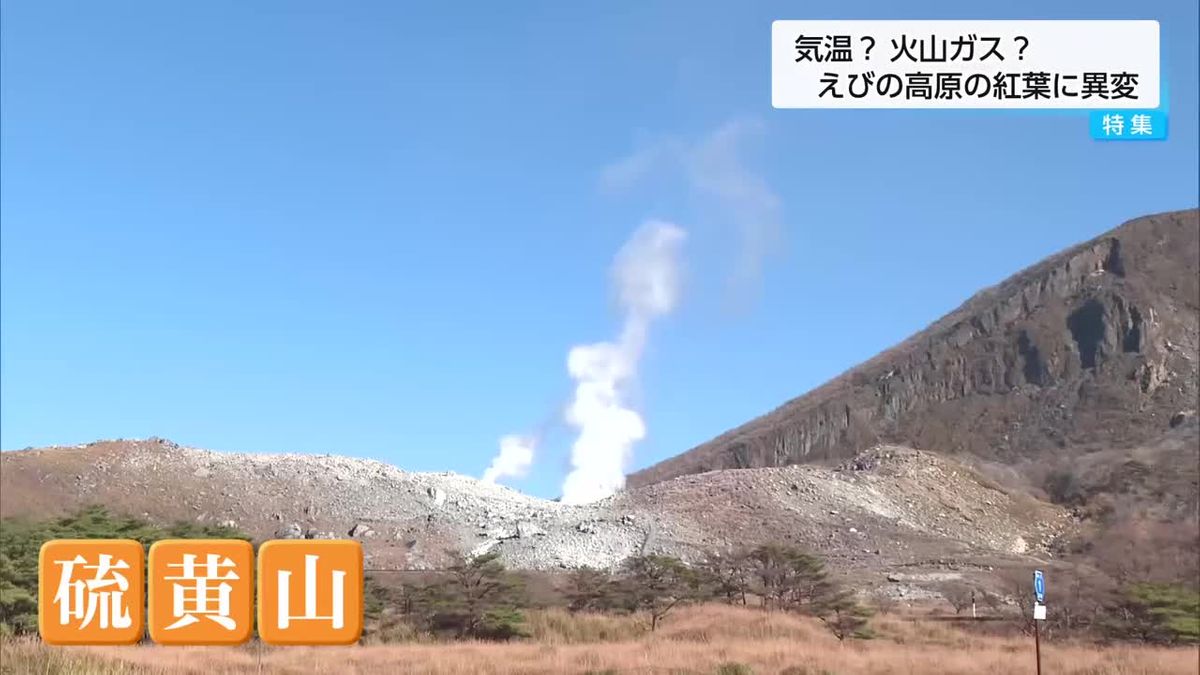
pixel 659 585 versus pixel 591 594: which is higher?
pixel 659 585

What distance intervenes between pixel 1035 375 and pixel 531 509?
75.1 m

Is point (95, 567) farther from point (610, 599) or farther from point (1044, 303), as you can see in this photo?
point (1044, 303)

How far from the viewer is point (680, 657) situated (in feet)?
68.4

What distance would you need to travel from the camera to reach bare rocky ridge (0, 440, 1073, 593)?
52000 mm

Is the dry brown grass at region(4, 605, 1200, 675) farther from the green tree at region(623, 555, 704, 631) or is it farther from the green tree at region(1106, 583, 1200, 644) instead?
the green tree at region(623, 555, 704, 631)

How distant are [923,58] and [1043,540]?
183 ft

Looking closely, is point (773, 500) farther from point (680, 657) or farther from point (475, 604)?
point (680, 657)

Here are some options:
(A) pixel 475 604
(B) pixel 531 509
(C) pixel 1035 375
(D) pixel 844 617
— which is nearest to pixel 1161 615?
(D) pixel 844 617

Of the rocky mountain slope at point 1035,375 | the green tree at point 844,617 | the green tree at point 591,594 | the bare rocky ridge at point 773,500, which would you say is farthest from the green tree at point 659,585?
the rocky mountain slope at point 1035,375

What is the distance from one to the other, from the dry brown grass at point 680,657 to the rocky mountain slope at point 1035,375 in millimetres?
70474

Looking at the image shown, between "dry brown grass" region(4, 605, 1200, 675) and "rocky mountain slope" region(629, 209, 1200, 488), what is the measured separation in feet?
231

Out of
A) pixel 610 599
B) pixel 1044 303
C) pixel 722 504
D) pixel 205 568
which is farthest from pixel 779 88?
pixel 1044 303

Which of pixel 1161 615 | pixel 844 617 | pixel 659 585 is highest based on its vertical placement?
pixel 1161 615

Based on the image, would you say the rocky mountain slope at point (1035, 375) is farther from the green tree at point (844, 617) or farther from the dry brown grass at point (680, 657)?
the dry brown grass at point (680, 657)
